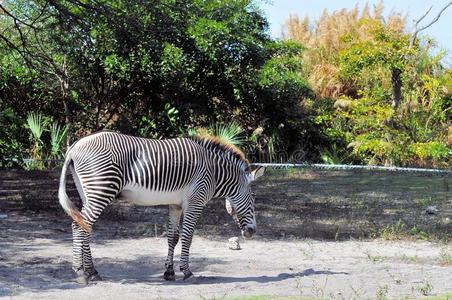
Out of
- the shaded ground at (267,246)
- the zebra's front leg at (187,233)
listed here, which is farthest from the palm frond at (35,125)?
the zebra's front leg at (187,233)

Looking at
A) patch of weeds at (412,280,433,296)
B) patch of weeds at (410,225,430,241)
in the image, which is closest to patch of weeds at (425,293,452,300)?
patch of weeds at (412,280,433,296)

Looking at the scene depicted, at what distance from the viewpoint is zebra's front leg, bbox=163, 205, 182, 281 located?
336 inches

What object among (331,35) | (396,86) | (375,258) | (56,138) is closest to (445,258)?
(375,258)

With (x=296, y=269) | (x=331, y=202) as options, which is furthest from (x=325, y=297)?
(x=331, y=202)

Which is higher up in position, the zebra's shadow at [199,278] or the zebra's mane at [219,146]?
the zebra's mane at [219,146]

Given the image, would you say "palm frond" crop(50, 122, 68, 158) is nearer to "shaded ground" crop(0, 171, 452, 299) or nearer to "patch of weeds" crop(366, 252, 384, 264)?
"shaded ground" crop(0, 171, 452, 299)

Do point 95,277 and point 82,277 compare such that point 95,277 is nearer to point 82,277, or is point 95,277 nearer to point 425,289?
point 82,277

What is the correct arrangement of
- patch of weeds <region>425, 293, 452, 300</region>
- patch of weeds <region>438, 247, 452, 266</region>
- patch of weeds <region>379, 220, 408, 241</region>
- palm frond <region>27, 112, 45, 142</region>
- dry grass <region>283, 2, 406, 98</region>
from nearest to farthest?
1. patch of weeds <region>425, 293, 452, 300</region>
2. patch of weeds <region>438, 247, 452, 266</region>
3. patch of weeds <region>379, 220, 408, 241</region>
4. palm frond <region>27, 112, 45, 142</region>
5. dry grass <region>283, 2, 406, 98</region>

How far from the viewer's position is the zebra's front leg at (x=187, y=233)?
28.3ft

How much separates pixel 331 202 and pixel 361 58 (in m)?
5.98

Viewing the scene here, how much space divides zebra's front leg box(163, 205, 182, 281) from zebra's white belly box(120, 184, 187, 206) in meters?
0.17

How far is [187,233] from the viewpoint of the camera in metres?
8.69

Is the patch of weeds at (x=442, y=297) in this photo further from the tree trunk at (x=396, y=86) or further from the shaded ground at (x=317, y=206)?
the tree trunk at (x=396, y=86)

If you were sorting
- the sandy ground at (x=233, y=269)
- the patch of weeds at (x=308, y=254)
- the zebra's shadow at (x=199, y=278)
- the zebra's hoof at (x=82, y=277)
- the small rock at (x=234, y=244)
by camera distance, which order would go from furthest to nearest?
the small rock at (x=234, y=244), the patch of weeds at (x=308, y=254), the zebra's shadow at (x=199, y=278), the zebra's hoof at (x=82, y=277), the sandy ground at (x=233, y=269)
